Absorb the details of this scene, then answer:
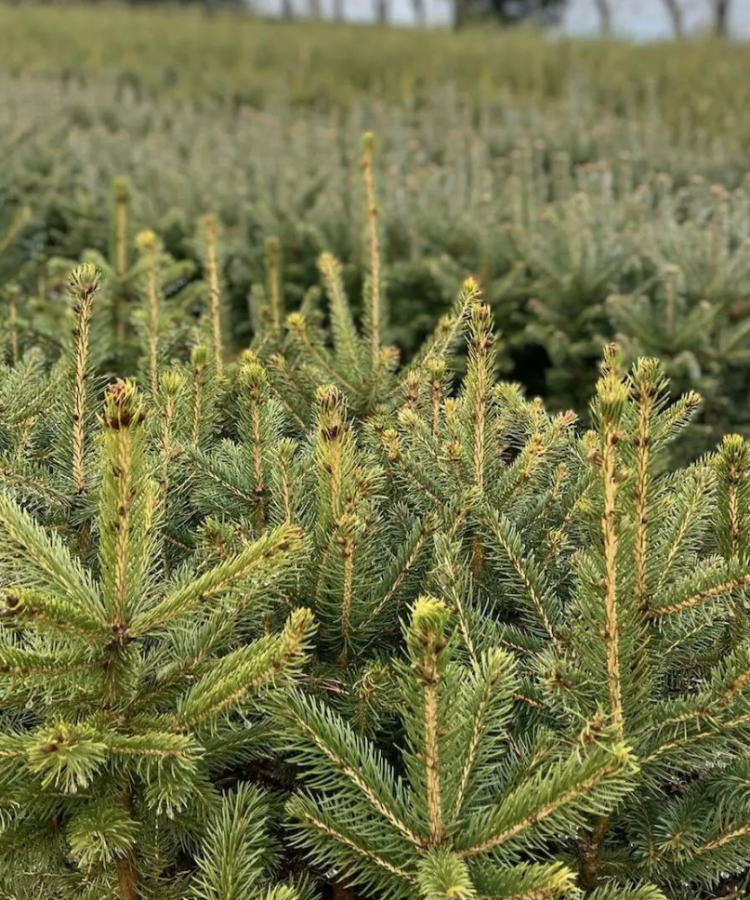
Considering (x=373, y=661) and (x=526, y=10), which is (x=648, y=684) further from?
(x=526, y=10)

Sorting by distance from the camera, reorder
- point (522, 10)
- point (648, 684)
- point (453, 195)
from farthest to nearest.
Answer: point (522, 10) → point (453, 195) → point (648, 684)

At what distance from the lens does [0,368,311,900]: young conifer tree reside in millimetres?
1040

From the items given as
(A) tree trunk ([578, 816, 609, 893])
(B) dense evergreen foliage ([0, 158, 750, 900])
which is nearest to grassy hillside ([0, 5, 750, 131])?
(B) dense evergreen foliage ([0, 158, 750, 900])

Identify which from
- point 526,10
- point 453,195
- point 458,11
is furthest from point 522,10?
point 453,195

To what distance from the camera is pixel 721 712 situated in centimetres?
115

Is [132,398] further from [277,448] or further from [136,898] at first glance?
[136,898]

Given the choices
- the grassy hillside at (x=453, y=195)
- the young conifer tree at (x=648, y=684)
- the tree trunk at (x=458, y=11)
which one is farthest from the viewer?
the tree trunk at (x=458, y=11)

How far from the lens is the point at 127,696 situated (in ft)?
3.74

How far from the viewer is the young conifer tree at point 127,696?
1.04 metres

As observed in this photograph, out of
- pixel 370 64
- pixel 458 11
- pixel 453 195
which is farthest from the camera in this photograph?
pixel 458 11

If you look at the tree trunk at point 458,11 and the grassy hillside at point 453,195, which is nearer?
the grassy hillside at point 453,195

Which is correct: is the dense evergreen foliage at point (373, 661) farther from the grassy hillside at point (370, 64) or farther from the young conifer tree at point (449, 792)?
the grassy hillside at point (370, 64)

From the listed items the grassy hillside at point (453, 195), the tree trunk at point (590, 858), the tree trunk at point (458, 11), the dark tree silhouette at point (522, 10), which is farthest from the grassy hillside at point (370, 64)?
the dark tree silhouette at point (522, 10)

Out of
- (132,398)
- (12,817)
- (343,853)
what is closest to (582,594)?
(343,853)
